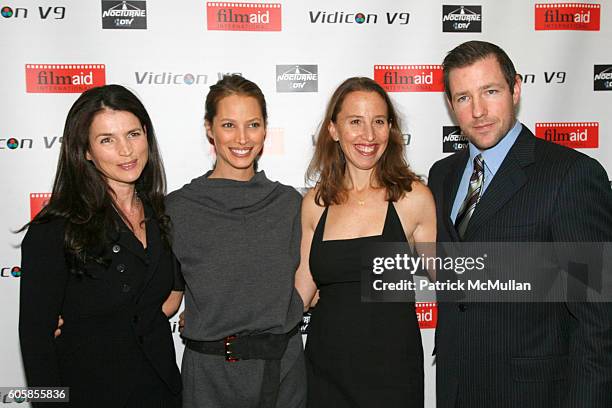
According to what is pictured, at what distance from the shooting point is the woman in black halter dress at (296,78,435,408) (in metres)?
2.12

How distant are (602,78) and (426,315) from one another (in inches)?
66.4

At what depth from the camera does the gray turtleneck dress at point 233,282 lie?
2027 mm

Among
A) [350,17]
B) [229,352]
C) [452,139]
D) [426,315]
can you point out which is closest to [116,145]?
[229,352]

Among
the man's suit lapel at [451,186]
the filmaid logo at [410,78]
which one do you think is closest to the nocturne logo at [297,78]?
the filmaid logo at [410,78]

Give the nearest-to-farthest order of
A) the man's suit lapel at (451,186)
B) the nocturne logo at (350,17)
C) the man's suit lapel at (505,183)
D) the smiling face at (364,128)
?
the man's suit lapel at (505,183)
the man's suit lapel at (451,186)
the smiling face at (364,128)
the nocturne logo at (350,17)

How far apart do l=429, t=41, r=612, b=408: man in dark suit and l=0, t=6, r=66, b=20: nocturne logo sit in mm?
2026

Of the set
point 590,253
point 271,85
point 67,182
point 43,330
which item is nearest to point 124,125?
point 67,182

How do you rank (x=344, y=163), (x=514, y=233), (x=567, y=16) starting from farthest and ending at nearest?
(x=567, y=16), (x=344, y=163), (x=514, y=233)

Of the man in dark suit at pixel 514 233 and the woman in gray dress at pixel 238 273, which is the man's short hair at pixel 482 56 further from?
the woman in gray dress at pixel 238 273

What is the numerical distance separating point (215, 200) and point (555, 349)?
134 centimetres

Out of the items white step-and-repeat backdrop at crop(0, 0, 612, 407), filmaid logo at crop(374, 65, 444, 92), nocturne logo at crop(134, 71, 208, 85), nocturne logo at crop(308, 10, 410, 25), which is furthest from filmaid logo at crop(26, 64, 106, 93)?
filmaid logo at crop(374, 65, 444, 92)

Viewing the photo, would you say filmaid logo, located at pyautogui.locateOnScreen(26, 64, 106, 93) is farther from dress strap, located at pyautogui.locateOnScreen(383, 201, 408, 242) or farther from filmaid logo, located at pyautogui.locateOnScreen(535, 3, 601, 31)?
filmaid logo, located at pyautogui.locateOnScreen(535, 3, 601, 31)

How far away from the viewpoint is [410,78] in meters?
3.01

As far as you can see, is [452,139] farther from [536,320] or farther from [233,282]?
[233,282]
